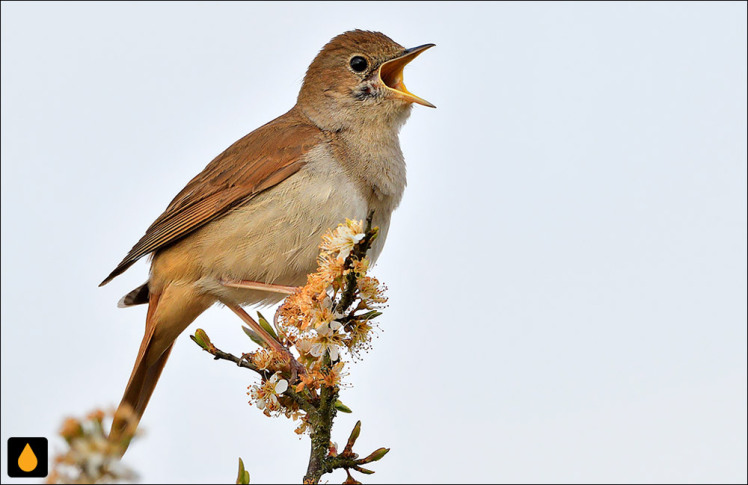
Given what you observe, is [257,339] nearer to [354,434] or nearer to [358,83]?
[354,434]

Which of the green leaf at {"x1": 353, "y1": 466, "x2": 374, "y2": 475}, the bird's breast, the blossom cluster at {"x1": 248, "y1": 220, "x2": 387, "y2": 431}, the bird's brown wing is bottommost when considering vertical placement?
the green leaf at {"x1": 353, "y1": 466, "x2": 374, "y2": 475}

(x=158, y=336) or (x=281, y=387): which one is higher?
(x=158, y=336)

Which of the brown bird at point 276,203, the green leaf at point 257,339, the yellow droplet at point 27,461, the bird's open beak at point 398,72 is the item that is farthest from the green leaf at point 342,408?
the bird's open beak at point 398,72

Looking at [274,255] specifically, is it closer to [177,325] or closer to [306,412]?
[177,325]

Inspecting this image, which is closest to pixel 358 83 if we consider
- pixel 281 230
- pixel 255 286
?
pixel 281 230

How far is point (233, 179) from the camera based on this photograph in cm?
525

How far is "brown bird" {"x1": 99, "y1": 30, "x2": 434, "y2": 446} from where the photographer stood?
15.8 ft

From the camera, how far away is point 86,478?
1311 millimetres

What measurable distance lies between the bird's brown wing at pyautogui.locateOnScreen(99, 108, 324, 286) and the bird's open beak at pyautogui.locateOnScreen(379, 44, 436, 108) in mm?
572

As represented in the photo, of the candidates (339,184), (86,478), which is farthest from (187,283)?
(86,478)

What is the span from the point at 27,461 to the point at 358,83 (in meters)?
4.07

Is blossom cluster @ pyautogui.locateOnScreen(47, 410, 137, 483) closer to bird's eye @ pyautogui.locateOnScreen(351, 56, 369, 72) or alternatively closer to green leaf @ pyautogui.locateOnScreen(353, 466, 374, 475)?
green leaf @ pyautogui.locateOnScreen(353, 466, 374, 475)

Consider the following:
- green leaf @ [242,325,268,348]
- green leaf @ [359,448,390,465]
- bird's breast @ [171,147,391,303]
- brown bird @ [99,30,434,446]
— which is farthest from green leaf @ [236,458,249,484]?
bird's breast @ [171,147,391,303]

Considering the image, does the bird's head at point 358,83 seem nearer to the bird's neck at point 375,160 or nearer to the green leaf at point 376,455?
the bird's neck at point 375,160
